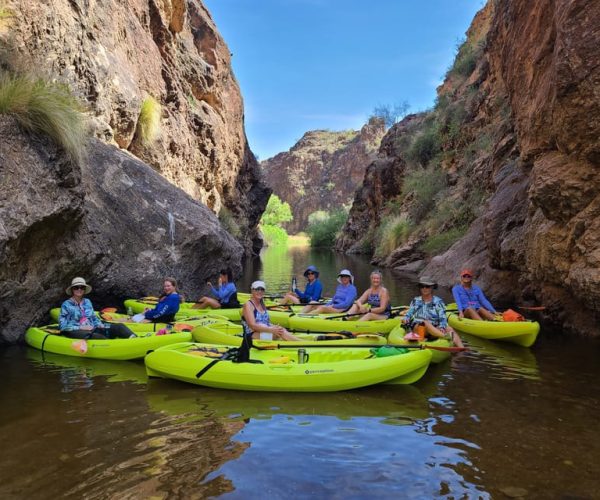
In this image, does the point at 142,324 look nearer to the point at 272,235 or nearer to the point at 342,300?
the point at 342,300

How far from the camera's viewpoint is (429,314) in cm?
729

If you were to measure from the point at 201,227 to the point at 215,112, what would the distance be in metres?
16.0

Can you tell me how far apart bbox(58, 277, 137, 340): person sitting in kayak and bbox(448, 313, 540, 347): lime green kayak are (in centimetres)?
526

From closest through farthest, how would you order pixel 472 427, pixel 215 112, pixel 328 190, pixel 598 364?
pixel 472 427
pixel 598 364
pixel 215 112
pixel 328 190

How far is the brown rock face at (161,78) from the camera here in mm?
11469

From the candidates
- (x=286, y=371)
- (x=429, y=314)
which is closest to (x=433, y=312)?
(x=429, y=314)

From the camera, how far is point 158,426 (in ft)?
15.0

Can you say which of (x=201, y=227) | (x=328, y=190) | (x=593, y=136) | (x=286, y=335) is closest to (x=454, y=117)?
(x=201, y=227)

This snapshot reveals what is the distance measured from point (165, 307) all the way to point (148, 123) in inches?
407

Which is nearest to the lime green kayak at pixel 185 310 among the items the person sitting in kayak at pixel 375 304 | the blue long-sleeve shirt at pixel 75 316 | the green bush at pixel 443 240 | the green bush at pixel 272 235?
the blue long-sleeve shirt at pixel 75 316

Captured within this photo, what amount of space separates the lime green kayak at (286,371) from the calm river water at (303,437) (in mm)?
119

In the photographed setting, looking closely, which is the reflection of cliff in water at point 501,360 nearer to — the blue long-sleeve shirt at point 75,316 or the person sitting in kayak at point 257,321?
the person sitting in kayak at point 257,321

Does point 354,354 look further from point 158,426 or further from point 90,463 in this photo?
point 90,463

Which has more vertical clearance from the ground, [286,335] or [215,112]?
[215,112]
